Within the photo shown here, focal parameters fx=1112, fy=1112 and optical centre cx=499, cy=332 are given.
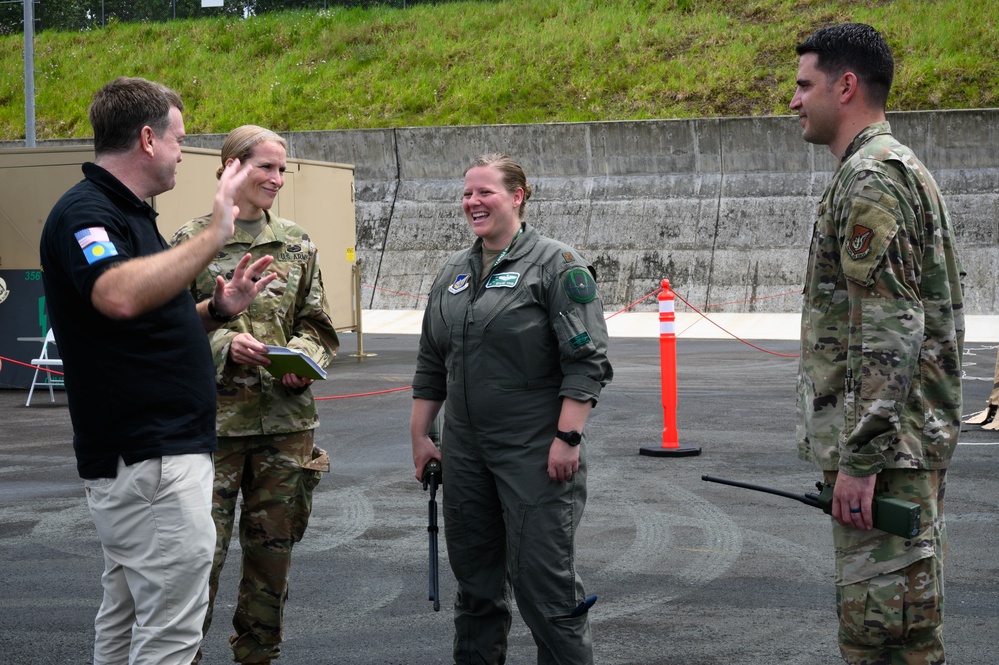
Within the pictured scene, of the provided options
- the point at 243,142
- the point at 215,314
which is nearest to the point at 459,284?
the point at 215,314

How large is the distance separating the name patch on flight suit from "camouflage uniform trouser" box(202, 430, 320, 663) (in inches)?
39.5

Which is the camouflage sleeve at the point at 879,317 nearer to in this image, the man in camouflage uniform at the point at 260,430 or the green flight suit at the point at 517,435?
the green flight suit at the point at 517,435

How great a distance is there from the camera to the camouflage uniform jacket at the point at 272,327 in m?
4.20

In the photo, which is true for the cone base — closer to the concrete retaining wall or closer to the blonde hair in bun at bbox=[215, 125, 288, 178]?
the blonde hair in bun at bbox=[215, 125, 288, 178]

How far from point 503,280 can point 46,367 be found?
10553 mm

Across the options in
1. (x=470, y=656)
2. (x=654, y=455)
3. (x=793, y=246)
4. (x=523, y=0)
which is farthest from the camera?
(x=523, y=0)

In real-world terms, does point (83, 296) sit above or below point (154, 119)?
below

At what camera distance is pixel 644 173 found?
24578 mm

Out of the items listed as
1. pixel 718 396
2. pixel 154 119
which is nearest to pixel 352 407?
pixel 718 396

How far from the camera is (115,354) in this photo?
3021 mm

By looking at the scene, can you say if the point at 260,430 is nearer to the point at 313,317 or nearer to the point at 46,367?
the point at 313,317

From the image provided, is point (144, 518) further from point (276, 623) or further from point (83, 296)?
point (276, 623)

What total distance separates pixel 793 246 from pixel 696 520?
16.9 m

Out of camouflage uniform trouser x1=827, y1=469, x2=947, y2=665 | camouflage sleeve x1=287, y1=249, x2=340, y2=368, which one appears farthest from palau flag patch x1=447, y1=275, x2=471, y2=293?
camouflage uniform trouser x1=827, y1=469, x2=947, y2=665
